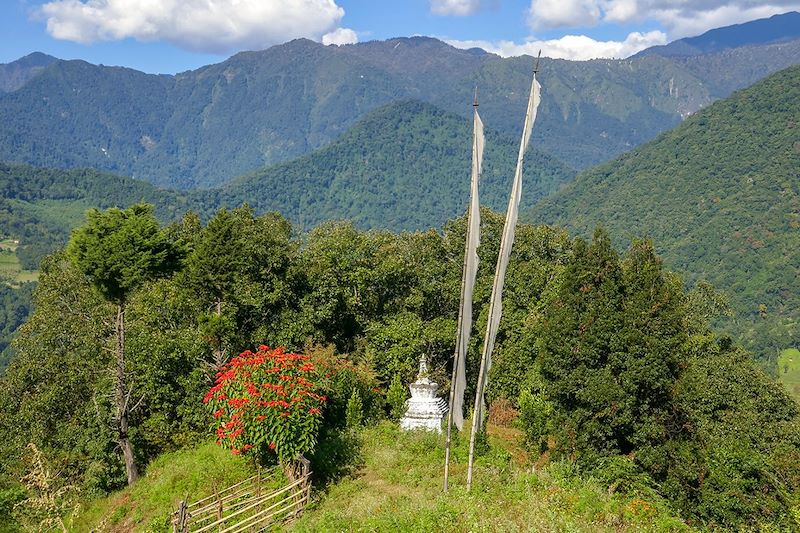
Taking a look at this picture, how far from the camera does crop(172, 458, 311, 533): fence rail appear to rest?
10.4 metres

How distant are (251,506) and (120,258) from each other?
23.6 ft

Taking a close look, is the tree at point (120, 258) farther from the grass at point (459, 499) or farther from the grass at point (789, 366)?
the grass at point (789, 366)

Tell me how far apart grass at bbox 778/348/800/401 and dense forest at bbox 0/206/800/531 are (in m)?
62.6

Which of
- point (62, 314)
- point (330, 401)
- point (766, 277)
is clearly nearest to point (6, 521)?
point (330, 401)

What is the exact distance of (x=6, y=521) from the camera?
12125mm

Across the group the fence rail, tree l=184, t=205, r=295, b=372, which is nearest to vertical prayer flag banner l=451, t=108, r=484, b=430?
the fence rail

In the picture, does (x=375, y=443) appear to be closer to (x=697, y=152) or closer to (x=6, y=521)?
(x=6, y=521)

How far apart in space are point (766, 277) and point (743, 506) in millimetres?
95637

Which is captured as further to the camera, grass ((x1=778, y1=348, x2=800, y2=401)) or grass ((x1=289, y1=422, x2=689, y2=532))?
grass ((x1=778, y1=348, x2=800, y2=401))

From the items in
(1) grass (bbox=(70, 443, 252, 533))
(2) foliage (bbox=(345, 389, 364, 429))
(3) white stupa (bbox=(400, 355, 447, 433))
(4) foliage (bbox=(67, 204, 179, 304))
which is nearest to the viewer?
(1) grass (bbox=(70, 443, 252, 533))

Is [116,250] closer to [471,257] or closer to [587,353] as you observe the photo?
[471,257]

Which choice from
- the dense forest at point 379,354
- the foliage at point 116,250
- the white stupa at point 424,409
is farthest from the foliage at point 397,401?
the foliage at point 116,250

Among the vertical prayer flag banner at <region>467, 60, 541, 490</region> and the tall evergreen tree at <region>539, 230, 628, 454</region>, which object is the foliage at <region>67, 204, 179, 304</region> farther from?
the tall evergreen tree at <region>539, 230, 628, 454</region>

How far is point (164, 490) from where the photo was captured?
1376 cm
